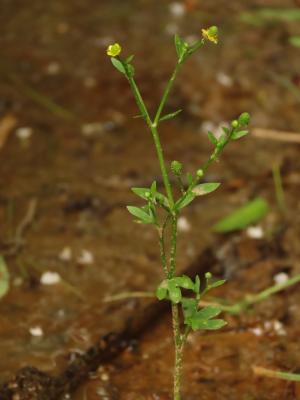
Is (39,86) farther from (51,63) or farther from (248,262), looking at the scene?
(248,262)

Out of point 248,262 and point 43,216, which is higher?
point 43,216

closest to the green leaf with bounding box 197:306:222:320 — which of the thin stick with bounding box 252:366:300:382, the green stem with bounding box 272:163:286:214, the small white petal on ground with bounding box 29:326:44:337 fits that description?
the thin stick with bounding box 252:366:300:382

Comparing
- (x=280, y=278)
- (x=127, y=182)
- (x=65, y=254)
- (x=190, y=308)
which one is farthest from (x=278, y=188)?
(x=190, y=308)

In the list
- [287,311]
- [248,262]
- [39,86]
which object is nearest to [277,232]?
[248,262]

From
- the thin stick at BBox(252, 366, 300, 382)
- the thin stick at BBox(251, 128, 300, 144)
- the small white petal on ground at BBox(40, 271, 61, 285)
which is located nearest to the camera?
the thin stick at BBox(252, 366, 300, 382)

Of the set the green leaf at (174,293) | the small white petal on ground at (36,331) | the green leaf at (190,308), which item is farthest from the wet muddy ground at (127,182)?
the green leaf at (174,293)

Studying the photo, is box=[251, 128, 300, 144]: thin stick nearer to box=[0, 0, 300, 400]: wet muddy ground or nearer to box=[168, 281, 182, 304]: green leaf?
box=[0, 0, 300, 400]: wet muddy ground

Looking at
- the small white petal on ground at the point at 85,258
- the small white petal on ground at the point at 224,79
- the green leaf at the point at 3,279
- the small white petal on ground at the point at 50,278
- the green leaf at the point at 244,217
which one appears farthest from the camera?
the small white petal on ground at the point at 224,79

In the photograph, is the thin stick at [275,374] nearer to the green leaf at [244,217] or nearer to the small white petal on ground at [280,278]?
the small white petal on ground at [280,278]
